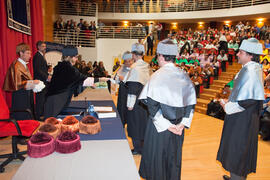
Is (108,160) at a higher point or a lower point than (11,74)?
lower

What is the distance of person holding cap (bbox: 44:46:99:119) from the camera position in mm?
3113

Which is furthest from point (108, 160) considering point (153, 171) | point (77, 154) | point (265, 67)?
point (265, 67)

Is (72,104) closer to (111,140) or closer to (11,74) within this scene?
(11,74)

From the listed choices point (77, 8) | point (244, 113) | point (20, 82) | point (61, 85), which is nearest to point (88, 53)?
point (77, 8)

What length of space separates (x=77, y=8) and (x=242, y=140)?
16614 mm

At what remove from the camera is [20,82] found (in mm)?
3840

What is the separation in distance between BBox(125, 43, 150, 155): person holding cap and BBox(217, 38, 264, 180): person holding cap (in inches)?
54.7

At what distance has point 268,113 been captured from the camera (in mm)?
5184

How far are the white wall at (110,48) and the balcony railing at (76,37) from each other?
80 centimetres

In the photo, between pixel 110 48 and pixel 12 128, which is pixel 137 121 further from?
pixel 110 48

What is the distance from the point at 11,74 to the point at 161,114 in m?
2.84

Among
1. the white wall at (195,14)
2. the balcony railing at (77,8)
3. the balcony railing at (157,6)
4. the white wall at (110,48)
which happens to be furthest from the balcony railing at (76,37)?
A: the balcony railing at (157,6)

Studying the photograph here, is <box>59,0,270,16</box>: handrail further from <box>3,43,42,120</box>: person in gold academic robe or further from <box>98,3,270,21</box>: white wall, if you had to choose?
<box>3,43,42,120</box>: person in gold academic robe

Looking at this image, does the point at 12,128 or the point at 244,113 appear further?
the point at 12,128
